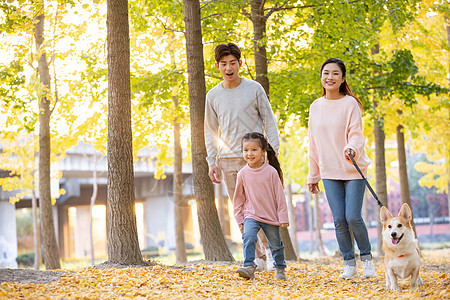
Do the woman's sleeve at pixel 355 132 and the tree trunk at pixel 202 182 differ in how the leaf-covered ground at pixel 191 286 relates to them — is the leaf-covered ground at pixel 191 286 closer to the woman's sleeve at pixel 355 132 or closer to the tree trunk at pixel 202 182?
the woman's sleeve at pixel 355 132

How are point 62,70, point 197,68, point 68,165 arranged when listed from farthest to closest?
point 68,165 → point 62,70 → point 197,68

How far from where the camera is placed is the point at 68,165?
90.1 feet

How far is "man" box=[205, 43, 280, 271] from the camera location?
6.52 m

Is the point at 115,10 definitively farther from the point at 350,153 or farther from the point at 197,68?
the point at 350,153

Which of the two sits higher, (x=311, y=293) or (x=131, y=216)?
(x=131, y=216)

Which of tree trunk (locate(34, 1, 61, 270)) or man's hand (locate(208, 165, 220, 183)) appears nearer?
man's hand (locate(208, 165, 220, 183))

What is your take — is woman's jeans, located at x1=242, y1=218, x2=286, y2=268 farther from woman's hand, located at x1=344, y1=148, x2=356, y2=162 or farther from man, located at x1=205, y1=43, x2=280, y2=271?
woman's hand, located at x1=344, y1=148, x2=356, y2=162

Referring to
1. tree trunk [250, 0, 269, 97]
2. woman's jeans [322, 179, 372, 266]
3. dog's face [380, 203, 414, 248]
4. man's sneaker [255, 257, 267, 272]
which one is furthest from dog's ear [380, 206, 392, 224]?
tree trunk [250, 0, 269, 97]

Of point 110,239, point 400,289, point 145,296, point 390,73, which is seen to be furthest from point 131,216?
point 390,73

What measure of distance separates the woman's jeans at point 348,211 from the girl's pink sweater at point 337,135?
11 centimetres

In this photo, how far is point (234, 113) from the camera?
656cm

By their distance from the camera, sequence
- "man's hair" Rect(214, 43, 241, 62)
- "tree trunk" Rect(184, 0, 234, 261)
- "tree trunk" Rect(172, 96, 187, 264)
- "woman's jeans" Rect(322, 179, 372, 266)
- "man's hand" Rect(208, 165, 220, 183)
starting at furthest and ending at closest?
"tree trunk" Rect(172, 96, 187, 264)
"tree trunk" Rect(184, 0, 234, 261)
"man's hand" Rect(208, 165, 220, 183)
"man's hair" Rect(214, 43, 241, 62)
"woman's jeans" Rect(322, 179, 372, 266)

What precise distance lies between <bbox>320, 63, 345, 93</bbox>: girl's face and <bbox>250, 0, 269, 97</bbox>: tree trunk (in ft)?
16.3

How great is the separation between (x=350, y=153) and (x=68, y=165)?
23452 mm
